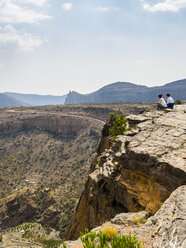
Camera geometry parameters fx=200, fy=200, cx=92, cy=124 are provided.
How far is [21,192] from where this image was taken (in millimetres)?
58000

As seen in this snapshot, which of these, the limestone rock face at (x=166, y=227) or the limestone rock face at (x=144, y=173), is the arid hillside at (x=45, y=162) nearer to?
the limestone rock face at (x=144, y=173)

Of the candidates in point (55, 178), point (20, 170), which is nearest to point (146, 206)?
point (55, 178)

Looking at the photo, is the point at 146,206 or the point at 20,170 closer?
the point at 146,206

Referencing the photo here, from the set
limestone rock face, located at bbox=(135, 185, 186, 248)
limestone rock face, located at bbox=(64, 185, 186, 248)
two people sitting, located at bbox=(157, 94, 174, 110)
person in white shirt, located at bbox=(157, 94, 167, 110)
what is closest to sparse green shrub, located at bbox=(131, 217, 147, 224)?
limestone rock face, located at bbox=(64, 185, 186, 248)

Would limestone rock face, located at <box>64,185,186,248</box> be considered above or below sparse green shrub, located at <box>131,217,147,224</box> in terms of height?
above

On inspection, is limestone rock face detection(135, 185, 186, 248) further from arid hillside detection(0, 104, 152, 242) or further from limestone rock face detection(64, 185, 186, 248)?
arid hillside detection(0, 104, 152, 242)

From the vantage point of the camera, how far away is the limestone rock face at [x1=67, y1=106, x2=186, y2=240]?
11.7 meters

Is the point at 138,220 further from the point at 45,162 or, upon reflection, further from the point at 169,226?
the point at 45,162

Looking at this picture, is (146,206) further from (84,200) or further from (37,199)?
(37,199)

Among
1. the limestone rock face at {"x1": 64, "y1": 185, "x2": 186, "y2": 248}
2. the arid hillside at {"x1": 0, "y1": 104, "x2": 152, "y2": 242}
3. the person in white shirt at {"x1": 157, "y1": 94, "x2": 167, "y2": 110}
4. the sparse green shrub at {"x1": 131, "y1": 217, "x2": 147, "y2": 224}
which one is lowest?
the arid hillside at {"x1": 0, "y1": 104, "x2": 152, "y2": 242}

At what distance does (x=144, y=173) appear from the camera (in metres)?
13.4

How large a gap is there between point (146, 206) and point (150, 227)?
3878 mm

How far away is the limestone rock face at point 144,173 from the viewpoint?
11680mm

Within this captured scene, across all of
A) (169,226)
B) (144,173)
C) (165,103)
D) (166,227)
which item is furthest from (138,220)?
(165,103)
